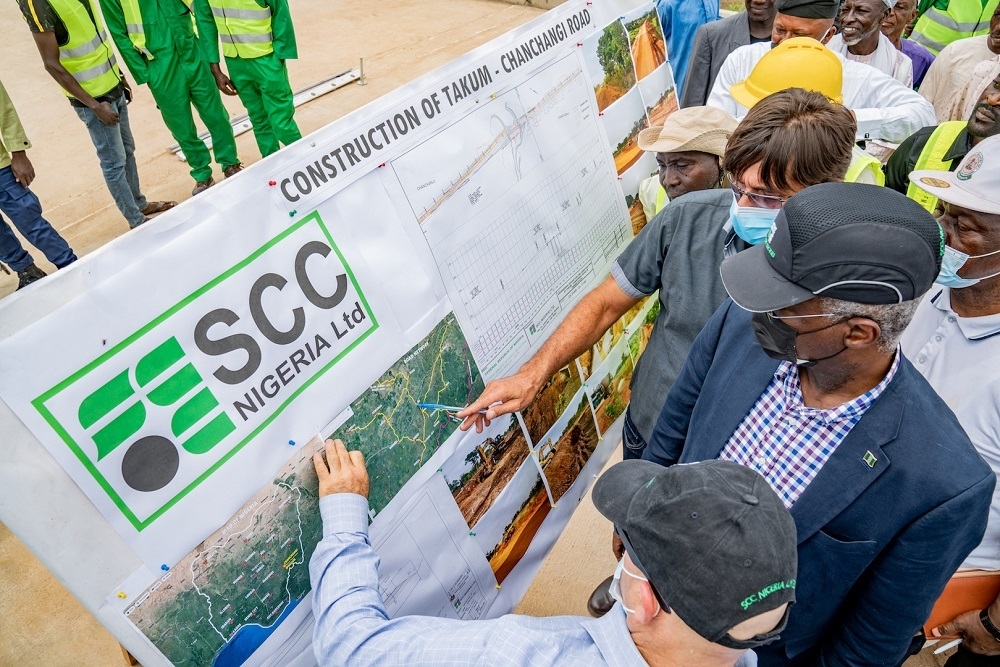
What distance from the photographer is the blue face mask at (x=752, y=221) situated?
5.19ft

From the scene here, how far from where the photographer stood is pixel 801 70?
7.76 ft

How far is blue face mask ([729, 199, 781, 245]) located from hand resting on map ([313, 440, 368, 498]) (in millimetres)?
1135

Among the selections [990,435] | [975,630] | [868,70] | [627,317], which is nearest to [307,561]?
[627,317]

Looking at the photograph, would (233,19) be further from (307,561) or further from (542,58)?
(307,561)

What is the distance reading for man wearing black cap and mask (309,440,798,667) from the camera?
926 mm

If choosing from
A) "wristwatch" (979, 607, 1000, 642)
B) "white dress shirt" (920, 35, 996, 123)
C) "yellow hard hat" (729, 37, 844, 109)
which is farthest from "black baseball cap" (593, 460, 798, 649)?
"white dress shirt" (920, 35, 996, 123)

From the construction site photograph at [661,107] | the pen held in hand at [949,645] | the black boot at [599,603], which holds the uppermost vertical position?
the construction site photograph at [661,107]

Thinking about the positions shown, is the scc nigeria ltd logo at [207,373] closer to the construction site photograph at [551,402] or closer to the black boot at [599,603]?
the construction site photograph at [551,402]

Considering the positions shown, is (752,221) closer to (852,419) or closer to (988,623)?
(852,419)

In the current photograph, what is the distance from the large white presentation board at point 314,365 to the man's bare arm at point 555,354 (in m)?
0.05

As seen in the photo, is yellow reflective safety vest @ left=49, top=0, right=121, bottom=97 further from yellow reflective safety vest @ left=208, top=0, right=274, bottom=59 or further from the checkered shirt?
the checkered shirt

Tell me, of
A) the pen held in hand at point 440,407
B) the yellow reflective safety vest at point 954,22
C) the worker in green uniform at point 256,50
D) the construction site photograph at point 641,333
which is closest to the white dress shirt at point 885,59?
the yellow reflective safety vest at point 954,22

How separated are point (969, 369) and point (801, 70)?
52.8 inches

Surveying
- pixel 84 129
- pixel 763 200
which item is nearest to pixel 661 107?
pixel 763 200
